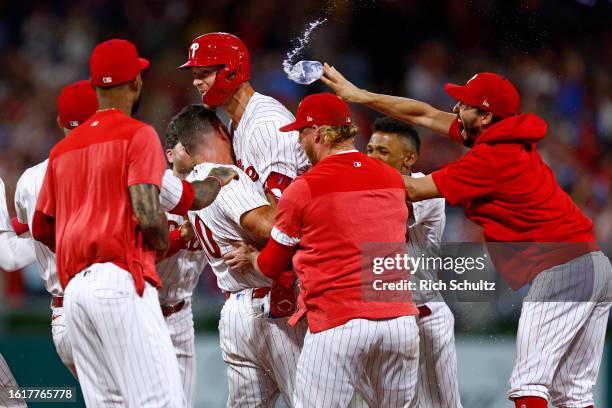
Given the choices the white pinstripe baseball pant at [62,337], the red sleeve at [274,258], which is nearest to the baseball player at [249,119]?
the red sleeve at [274,258]

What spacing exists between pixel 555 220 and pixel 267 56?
3790mm

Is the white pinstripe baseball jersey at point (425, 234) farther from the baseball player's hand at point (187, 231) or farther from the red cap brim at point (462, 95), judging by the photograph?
the baseball player's hand at point (187, 231)

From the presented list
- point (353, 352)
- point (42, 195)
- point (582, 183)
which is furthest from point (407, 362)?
point (582, 183)

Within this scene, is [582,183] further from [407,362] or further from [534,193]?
[407,362]

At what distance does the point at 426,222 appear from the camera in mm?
6191

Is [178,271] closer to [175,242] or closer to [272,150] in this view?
[175,242]

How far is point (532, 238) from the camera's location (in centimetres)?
559

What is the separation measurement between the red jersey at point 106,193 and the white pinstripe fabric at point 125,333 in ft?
0.25

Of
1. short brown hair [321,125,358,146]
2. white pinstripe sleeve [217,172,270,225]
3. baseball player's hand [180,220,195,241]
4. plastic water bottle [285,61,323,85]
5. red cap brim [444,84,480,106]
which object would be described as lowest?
baseball player's hand [180,220,195,241]

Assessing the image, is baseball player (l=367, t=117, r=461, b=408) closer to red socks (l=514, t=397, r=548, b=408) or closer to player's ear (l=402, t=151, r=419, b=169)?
player's ear (l=402, t=151, r=419, b=169)

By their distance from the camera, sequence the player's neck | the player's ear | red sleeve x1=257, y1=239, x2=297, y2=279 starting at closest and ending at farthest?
red sleeve x1=257, y1=239, x2=297, y2=279
the player's neck
the player's ear

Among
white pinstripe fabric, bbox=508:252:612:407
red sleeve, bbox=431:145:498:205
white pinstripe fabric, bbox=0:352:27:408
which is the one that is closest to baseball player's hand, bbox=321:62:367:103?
red sleeve, bbox=431:145:498:205

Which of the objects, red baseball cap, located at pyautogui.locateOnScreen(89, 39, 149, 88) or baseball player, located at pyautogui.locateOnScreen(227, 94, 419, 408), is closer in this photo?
red baseball cap, located at pyautogui.locateOnScreen(89, 39, 149, 88)

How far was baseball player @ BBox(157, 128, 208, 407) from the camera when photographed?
20.5ft
